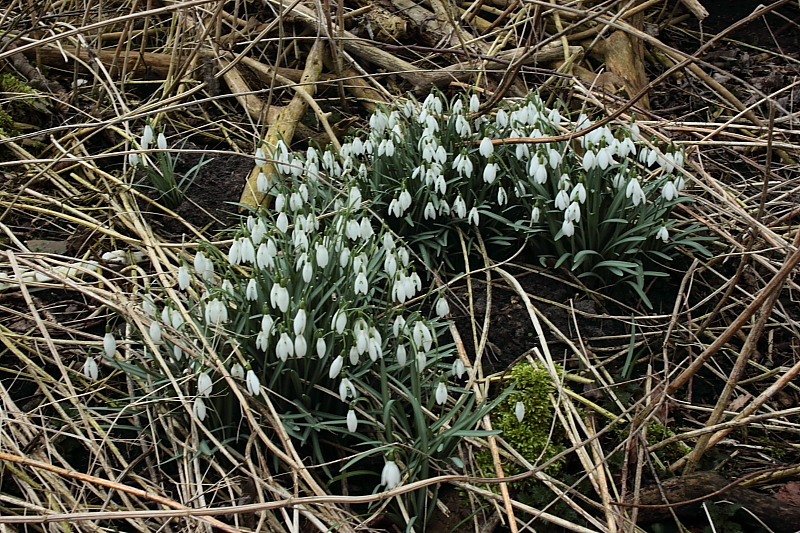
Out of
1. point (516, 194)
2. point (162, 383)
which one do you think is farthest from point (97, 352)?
point (516, 194)

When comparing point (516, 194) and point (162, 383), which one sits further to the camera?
point (516, 194)

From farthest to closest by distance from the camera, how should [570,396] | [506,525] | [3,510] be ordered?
[570,396]
[506,525]
[3,510]

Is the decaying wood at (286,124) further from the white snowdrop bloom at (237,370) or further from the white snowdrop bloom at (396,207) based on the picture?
the white snowdrop bloom at (237,370)

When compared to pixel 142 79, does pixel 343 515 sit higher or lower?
lower

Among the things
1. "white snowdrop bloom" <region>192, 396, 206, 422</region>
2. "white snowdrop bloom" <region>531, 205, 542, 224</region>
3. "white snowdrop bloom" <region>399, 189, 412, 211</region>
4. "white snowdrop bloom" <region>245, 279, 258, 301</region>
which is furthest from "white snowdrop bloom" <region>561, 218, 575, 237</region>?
"white snowdrop bloom" <region>192, 396, 206, 422</region>

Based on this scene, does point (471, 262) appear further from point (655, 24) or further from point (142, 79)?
point (655, 24)

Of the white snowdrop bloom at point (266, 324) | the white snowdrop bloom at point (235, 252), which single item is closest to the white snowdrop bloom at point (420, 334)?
the white snowdrop bloom at point (266, 324)

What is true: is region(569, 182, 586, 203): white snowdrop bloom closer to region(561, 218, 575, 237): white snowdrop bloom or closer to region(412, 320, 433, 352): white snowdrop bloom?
region(561, 218, 575, 237): white snowdrop bloom

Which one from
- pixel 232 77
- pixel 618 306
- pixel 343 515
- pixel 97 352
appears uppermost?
pixel 232 77
